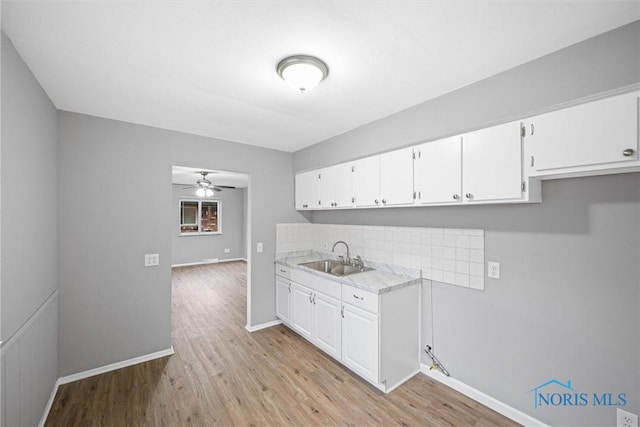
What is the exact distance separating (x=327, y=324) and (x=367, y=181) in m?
1.58

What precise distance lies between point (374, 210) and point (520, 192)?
→ 162cm

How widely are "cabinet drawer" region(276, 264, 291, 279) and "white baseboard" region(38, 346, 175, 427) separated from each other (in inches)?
58.4

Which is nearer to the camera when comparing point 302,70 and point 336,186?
point 302,70

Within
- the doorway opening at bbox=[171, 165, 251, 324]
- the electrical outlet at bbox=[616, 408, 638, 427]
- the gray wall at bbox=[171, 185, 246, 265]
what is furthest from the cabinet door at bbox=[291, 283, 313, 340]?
the gray wall at bbox=[171, 185, 246, 265]

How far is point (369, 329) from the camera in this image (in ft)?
7.72

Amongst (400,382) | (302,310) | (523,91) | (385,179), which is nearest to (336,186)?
(385,179)

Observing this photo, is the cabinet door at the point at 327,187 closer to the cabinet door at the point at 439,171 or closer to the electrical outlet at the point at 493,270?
the cabinet door at the point at 439,171

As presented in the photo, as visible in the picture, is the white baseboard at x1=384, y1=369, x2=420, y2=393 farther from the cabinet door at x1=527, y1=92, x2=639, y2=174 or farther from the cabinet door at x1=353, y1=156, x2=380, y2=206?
the cabinet door at x1=527, y1=92, x2=639, y2=174

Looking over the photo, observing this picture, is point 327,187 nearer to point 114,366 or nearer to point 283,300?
point 283,300

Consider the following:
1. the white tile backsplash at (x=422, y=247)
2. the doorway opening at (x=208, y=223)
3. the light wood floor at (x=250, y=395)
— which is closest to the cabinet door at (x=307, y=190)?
the white tile backsplash at (x=422, y=247)

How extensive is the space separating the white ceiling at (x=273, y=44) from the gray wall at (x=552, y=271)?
6.8 inches

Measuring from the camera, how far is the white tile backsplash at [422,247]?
7.37ft

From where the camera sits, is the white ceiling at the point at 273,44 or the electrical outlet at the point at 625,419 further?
the electrical outlet at the point at 625,419

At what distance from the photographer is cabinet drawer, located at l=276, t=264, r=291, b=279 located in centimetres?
351
